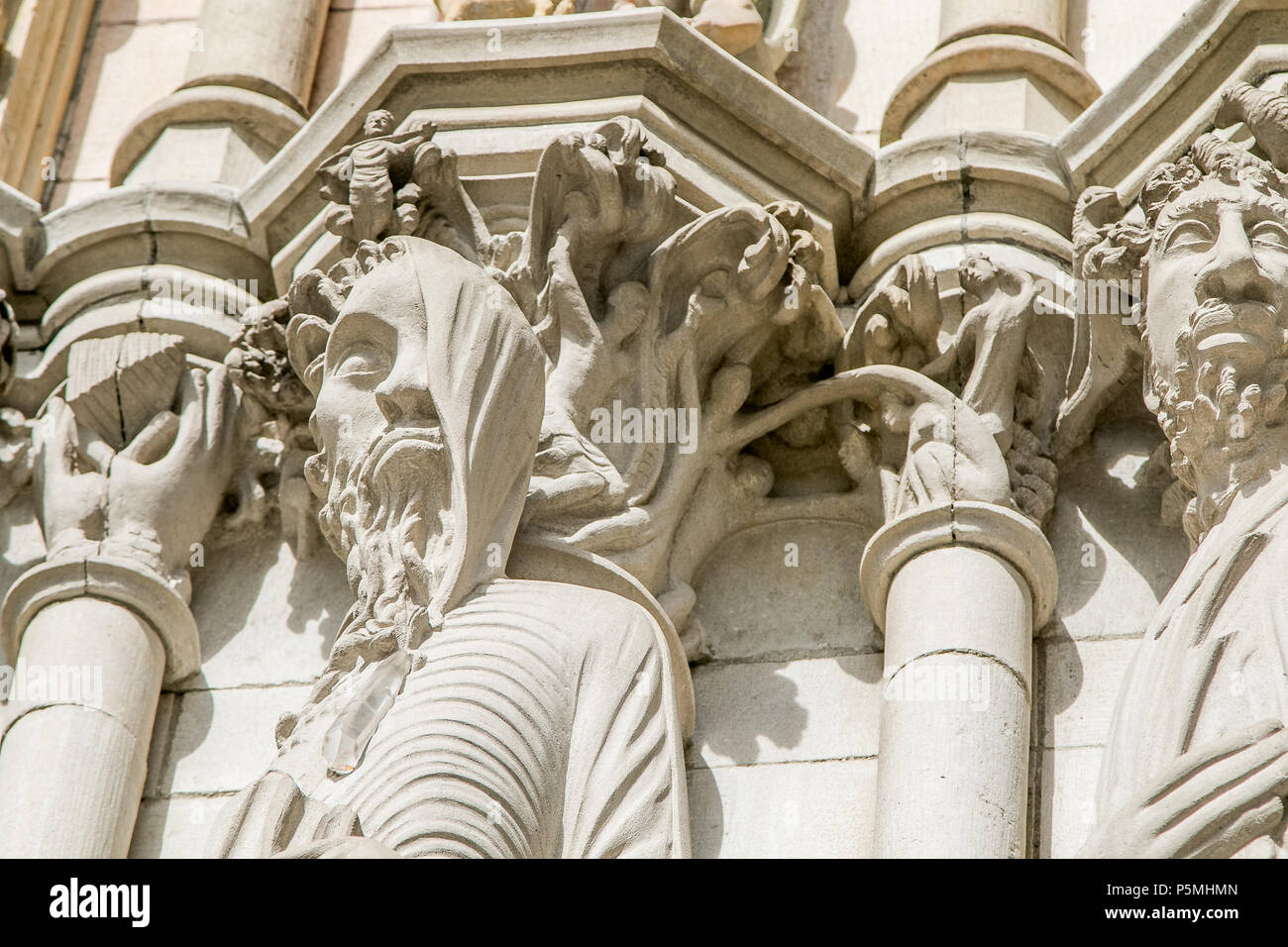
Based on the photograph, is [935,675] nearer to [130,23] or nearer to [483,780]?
[483,780]

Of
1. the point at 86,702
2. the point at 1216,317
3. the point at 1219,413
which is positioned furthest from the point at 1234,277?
the point at 86,702

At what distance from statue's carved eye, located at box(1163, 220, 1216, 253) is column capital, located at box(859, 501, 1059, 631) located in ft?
1.69

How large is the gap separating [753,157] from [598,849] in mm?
1586

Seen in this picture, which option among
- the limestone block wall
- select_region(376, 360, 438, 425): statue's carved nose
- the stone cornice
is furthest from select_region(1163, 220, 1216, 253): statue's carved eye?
select_region(376, 360, 438, 425): statue's carved nose

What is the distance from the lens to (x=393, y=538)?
13.7 ft

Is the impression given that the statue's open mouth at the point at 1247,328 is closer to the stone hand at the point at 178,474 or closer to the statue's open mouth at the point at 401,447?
the statue's open mouth at the point at 401,447

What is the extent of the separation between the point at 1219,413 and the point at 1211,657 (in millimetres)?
494

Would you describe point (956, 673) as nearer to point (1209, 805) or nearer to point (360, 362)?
point (1209, 805)

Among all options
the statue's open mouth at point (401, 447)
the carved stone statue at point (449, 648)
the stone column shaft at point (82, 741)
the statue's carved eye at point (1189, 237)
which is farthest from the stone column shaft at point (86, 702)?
the statue's carved eye at point (1189, 237)

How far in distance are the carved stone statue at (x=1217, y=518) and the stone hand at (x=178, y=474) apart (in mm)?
1694

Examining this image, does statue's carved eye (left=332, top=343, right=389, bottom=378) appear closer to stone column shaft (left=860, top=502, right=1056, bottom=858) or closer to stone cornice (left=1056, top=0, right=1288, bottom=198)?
stone column shaft (left=860, top=502, right=1056, bottom=858)

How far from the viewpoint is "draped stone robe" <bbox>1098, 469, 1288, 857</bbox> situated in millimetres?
3729

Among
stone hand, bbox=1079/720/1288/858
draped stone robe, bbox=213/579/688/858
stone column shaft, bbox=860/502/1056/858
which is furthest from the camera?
stone column shaft, bbox=860/502/1056/858
